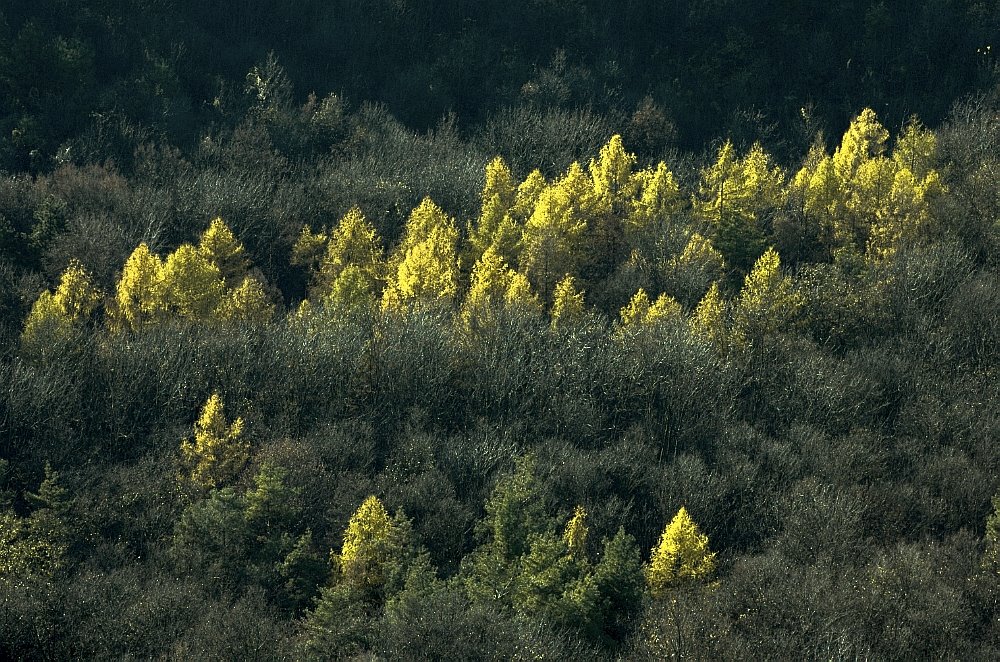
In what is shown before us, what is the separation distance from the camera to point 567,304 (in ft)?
293

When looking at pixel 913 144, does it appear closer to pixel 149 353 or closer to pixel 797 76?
pixel 797 76

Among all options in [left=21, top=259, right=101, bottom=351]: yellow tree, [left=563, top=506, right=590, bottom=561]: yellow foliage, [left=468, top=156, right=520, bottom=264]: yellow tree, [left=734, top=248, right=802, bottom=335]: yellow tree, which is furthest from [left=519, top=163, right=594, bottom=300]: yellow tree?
[left=21, top=259, right=101, bottom=351]: yellow tree

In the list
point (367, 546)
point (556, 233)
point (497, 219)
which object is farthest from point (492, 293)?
point (367, 546)

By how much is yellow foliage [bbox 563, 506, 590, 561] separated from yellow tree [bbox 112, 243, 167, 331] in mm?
32643

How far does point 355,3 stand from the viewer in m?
131

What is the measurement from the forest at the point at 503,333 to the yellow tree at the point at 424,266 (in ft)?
0.88

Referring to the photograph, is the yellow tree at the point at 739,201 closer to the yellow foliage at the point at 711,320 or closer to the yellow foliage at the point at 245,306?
the yellow foliage at the point at 711,320

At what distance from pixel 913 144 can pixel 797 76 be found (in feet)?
69.9

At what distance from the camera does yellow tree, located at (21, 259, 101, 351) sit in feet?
276

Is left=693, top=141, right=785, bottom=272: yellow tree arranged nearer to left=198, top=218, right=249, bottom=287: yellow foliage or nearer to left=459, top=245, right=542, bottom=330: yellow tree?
left=459, top=245, right=542, bottom=330: yellow tree

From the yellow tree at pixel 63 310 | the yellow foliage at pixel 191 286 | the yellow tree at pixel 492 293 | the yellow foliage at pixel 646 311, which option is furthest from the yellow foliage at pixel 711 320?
the yellow tree at pixel 63 310

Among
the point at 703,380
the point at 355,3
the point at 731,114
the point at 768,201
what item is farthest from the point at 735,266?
the point at 355,3

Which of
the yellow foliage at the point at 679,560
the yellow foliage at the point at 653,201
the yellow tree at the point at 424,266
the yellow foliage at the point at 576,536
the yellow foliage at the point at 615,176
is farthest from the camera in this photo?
the yellow foliage at the point at 615,176

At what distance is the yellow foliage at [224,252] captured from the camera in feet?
319
